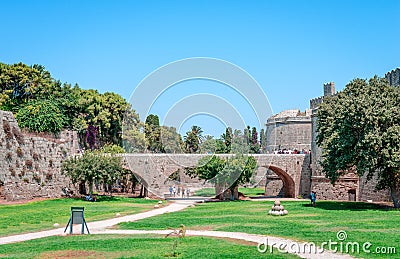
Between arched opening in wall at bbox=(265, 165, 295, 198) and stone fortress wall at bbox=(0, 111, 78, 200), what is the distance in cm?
1957

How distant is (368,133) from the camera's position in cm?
2697

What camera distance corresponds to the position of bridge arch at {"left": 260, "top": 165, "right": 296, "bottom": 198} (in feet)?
154

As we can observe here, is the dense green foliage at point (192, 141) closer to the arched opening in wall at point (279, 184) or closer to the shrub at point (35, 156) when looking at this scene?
the arched opening in wall at point (279, 184)

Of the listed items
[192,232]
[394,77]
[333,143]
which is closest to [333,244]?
[192,232]

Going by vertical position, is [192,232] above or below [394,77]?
below

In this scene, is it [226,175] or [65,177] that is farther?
[65,177]

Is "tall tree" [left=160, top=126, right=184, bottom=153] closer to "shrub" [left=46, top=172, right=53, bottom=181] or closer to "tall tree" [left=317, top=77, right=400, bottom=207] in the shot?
"shrub" [left=46, top=172, right=53, bottom=181]

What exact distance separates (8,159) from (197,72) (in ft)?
50.8

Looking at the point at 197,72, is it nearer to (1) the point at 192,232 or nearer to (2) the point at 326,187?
(2) the point at 326,187

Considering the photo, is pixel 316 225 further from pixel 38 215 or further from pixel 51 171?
pixel 51 171

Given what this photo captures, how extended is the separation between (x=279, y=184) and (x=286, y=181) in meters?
3.48

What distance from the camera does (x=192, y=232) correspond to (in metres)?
18.8

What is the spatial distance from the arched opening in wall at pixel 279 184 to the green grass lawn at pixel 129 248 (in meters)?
31.4

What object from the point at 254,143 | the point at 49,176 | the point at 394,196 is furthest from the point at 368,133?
the point at 254,143
